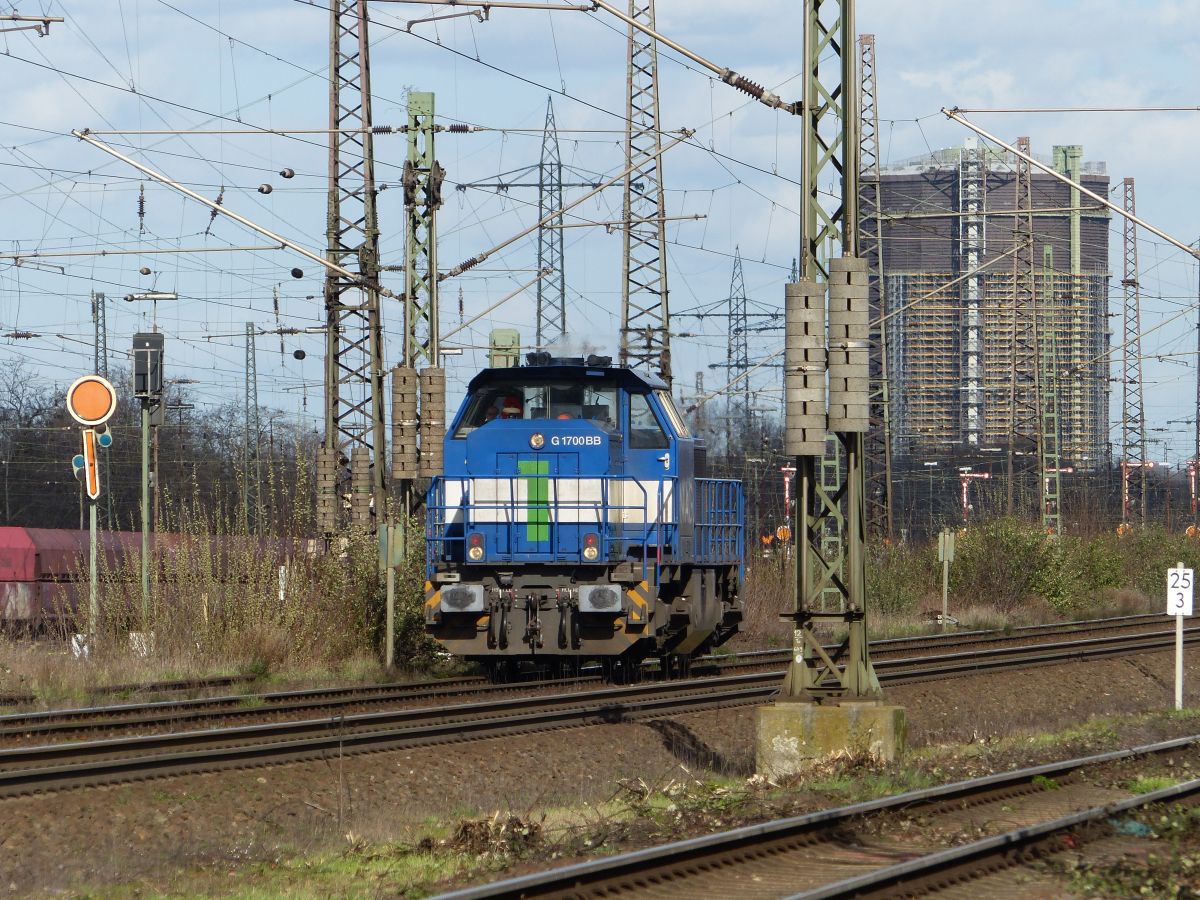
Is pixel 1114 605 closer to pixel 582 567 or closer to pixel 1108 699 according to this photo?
pixel 1108 699

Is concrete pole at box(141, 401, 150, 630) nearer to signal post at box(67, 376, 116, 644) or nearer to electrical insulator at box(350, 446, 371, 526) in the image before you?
signal post at box(67, 376, 116, 644)

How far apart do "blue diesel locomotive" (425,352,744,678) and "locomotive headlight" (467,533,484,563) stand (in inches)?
0.7

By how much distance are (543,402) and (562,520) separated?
62.5 inches

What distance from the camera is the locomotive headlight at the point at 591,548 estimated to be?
1900cm

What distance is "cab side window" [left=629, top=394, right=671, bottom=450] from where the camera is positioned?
19922 mm

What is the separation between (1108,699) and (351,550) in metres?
11.3

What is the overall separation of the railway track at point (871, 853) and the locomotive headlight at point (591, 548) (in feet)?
26.4

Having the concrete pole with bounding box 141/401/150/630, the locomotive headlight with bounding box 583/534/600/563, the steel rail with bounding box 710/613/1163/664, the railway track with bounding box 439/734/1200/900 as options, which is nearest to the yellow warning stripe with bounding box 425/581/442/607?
the locomotive headlight with bounding box 583/534/600/563

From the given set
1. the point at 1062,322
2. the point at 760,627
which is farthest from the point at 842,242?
the point at 1062,322

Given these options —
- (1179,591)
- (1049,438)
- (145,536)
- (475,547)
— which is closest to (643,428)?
(475,547)

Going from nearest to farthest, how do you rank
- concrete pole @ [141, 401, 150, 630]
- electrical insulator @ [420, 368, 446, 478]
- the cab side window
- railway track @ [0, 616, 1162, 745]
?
1. railway track @ [0, 616, 1162, 745]
2. the cab side window
3. concrete pole @ [141, 401, 150, 630]
4. electrical insulator @ [420, 368, 446, 478]

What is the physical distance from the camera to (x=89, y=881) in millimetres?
9453

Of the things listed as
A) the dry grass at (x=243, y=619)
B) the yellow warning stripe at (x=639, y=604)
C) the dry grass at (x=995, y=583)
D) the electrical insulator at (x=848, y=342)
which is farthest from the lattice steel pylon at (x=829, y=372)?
the dry grass at (x=995, y=583)

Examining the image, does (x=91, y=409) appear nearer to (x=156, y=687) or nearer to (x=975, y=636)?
(x=156, y=687)
